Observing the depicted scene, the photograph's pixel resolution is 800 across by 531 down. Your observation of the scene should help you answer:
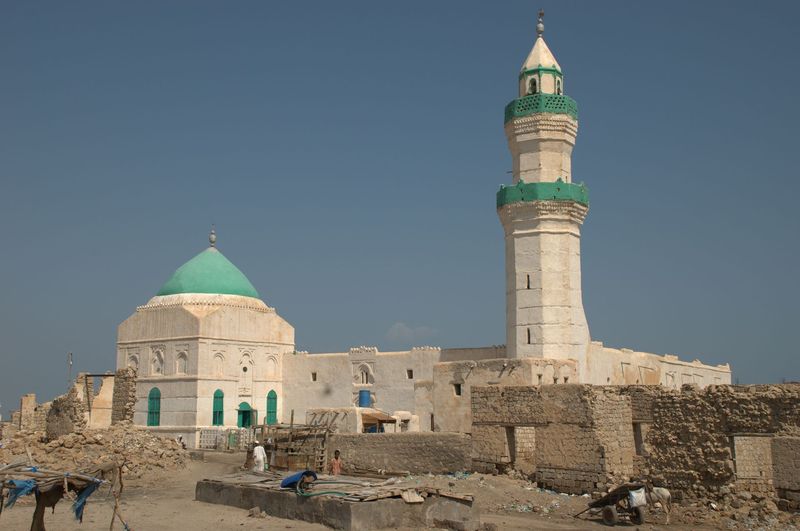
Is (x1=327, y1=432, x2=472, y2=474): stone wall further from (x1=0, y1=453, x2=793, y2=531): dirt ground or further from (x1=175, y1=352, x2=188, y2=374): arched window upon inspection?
(x1=175, y1=352, x2=188, y2=374): arched window

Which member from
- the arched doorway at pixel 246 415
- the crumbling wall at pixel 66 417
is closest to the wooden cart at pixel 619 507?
the crumbling wall at pixel 66 417

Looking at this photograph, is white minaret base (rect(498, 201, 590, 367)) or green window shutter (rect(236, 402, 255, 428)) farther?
green window shutter (rect(236, 402, 255, 428))

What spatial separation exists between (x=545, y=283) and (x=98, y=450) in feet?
45.0

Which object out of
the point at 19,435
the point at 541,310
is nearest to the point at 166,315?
the point at 19,435

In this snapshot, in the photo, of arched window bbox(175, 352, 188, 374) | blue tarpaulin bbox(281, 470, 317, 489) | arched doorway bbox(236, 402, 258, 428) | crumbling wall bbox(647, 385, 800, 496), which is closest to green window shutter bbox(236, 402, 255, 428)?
arched doorway bbox(236, 402, 258, 428)

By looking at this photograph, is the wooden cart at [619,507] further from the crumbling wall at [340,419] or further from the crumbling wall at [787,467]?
the crumbling wall at [340,419]

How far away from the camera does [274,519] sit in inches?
492

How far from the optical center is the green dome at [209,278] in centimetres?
3566

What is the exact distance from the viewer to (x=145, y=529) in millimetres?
11852

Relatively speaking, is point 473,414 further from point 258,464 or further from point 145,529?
point 145,529

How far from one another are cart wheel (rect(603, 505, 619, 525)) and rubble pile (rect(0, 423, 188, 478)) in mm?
9979

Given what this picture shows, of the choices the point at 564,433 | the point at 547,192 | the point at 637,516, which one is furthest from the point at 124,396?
the point at 637,516

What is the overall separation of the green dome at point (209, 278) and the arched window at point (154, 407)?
14.0 feet

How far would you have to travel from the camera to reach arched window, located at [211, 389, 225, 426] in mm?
33469
